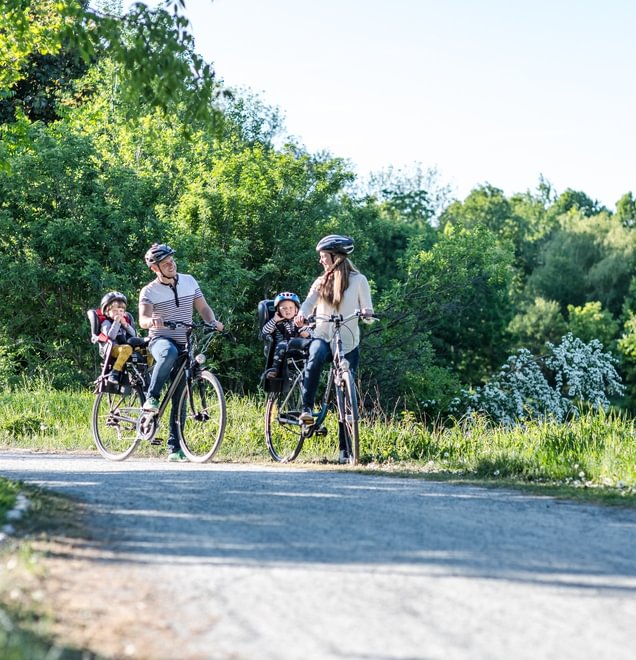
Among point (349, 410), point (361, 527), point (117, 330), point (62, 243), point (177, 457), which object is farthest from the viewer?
point (62, 243)

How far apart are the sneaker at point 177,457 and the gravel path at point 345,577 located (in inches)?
137

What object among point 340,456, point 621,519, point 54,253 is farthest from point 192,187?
point 621,519

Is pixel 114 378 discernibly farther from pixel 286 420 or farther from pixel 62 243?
pixel 62 243

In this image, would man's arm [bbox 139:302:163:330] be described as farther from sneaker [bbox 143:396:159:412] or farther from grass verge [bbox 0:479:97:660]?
grass verge [bbox 0:479:97:660]

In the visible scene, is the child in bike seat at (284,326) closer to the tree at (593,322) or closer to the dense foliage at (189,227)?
the dense foliage at (189,227)

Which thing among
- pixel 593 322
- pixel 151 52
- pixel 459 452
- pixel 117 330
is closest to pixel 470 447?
pixel 459 452

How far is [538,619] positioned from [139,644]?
138 cm

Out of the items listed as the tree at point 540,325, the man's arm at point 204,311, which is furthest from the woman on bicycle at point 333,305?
the tree at point 540,325

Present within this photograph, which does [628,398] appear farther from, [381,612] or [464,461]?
[381,612]

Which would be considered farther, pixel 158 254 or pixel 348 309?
pixel 158 254

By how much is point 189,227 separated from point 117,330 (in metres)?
21.8

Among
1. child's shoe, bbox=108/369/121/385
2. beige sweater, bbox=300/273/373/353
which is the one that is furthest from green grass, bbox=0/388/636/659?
beige sweater, bbox=300/273/373/353

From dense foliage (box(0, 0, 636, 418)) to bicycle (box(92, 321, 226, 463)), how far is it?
0.73 m

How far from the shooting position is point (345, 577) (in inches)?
186
